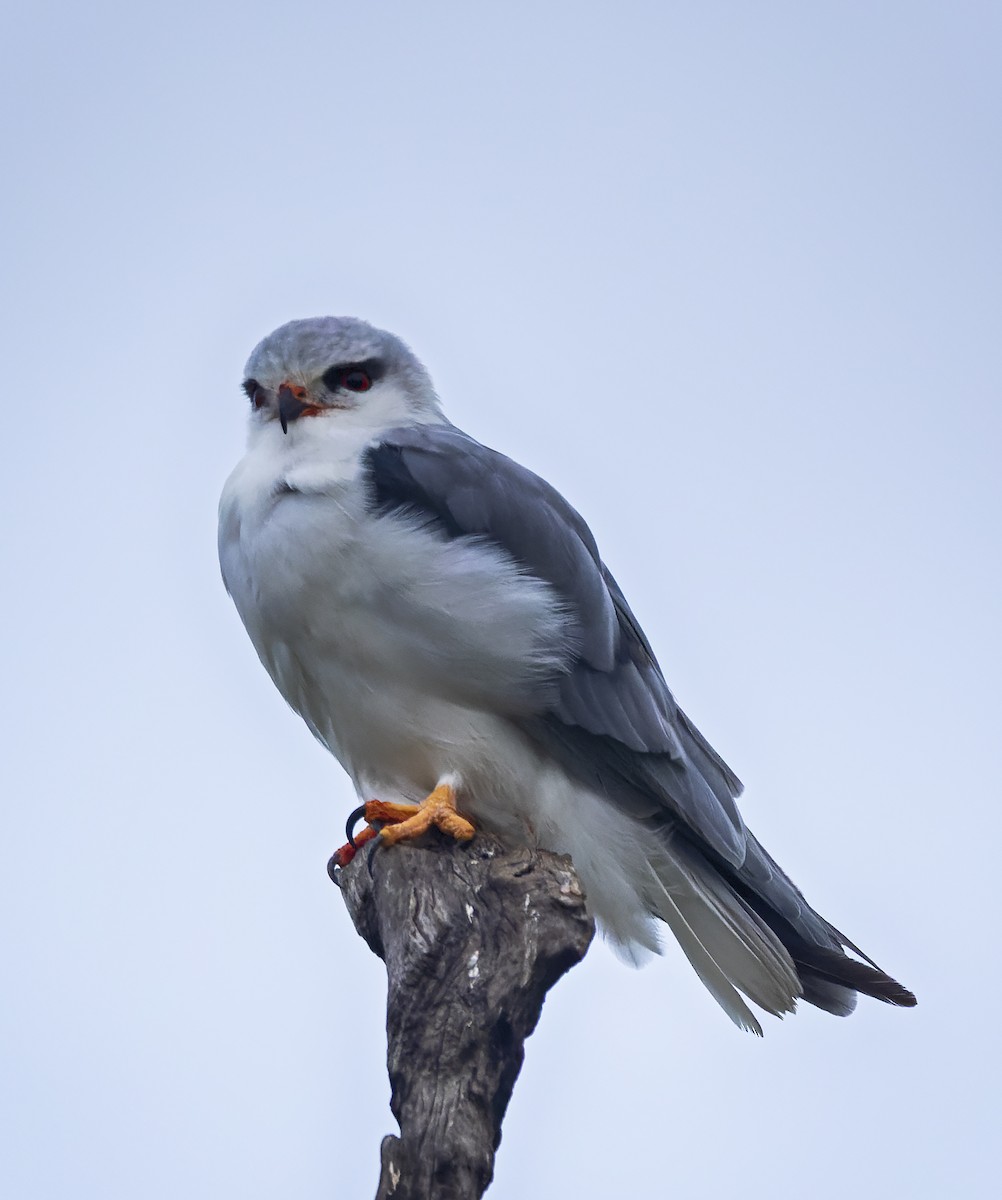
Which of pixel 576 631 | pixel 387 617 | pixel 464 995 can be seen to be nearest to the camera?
pixel 464 995

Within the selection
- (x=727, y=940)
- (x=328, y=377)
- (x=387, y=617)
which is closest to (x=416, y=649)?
(x=387, y=617)

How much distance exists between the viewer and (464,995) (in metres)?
3.79

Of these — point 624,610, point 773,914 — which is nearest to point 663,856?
point 773,914

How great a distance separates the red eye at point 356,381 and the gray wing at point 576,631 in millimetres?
286

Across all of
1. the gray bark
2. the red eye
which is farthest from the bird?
the gray bark

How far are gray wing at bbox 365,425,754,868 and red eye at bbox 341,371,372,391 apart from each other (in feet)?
0.94

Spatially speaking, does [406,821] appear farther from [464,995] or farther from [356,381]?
[356,381]

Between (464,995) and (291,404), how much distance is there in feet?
7.40

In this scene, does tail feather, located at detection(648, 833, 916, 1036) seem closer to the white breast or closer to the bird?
the bird

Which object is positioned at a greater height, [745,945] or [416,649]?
[416,649]

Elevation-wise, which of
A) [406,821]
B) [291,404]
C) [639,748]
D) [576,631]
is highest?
[291,404]

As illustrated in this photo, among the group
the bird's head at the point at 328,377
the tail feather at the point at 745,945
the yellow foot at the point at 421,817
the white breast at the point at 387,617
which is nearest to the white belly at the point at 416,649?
the white breast at the point at 387,617

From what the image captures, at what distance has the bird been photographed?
467 cm

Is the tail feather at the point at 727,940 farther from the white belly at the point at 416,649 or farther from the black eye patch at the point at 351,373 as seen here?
the black eye patch at the point at 351,373
